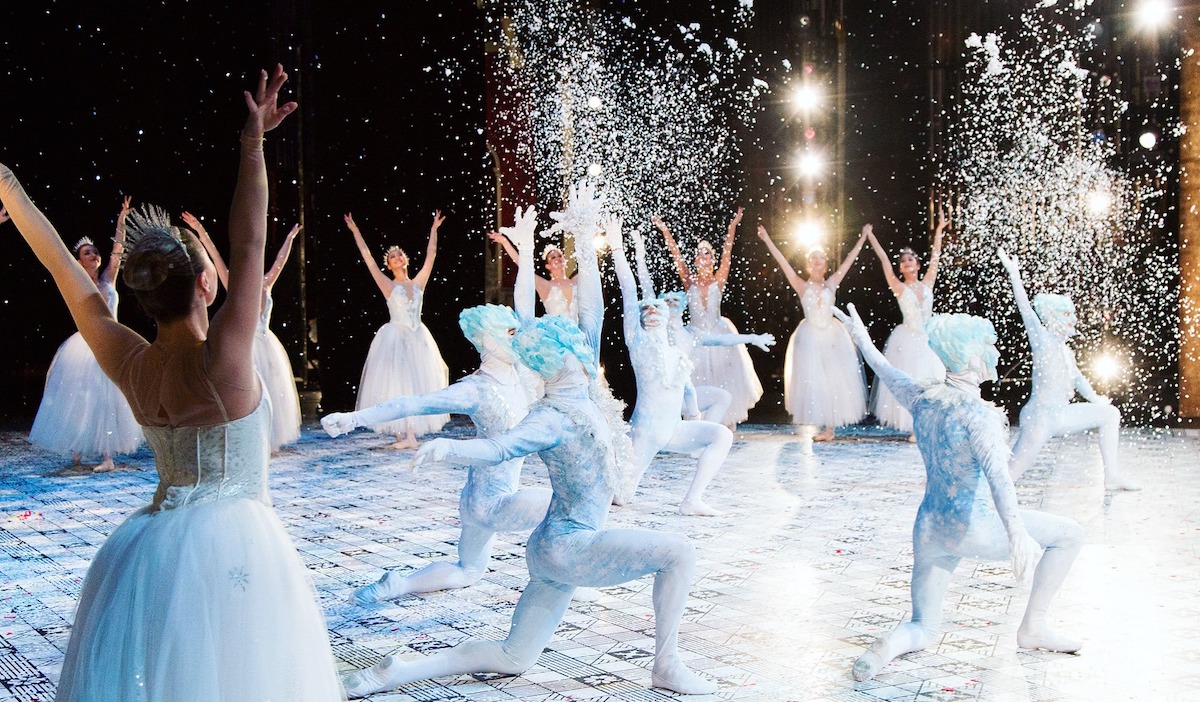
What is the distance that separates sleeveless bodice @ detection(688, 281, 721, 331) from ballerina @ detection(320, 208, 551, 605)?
4745 mm

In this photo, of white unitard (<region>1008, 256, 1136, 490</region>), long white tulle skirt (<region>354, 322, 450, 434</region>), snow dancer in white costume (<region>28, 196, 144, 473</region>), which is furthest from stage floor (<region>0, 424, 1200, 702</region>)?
long white tulle skirt (<region>354, 322, 450, 434</region>)

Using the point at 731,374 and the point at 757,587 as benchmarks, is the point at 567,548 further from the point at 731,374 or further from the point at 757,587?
the point at 731,374

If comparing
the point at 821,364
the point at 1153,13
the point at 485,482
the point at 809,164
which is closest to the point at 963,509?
the point at 485,482

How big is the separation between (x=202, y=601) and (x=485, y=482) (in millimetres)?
2081

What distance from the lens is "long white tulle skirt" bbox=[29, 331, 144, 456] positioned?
7.24 m

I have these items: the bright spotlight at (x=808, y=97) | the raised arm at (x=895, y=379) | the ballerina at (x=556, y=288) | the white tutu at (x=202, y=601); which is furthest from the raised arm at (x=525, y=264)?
the bright spotlight at (x=808, y=97)

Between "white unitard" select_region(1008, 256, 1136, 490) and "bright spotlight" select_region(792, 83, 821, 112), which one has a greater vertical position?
"bright spotlight" select_region(792, 83, 821, 112)

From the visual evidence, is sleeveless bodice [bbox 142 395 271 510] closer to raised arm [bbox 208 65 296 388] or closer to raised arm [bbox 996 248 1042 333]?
raised arm [bbox 208 65 296 388]

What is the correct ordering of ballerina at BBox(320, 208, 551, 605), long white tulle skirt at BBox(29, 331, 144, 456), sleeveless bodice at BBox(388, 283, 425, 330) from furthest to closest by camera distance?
1. sleeveless bodice at BBox(388, 283, 425, 330)
2. long white tulle skirt at BBox(29, 331, 144, 456)
3. ballerina at BBox(320, 208, 551, 605)

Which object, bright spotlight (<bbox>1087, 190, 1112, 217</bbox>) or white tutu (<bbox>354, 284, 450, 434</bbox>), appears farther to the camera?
bright spotlight (<bbox>1087, 190, 1112, 217</bbox>)

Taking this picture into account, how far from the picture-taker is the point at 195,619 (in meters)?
1.93

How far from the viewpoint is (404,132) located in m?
10.7

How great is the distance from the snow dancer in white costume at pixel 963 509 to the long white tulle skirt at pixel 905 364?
4849 mm

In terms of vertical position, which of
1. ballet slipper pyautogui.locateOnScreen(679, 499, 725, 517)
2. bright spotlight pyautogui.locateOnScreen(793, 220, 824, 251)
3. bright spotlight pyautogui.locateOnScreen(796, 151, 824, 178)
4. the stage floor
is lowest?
the stage floor
